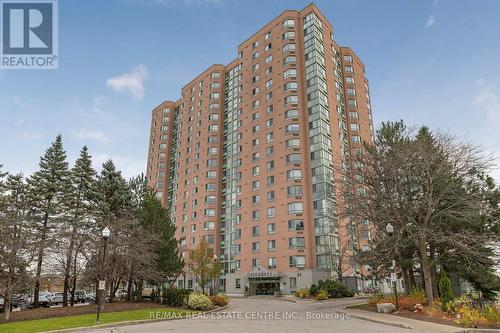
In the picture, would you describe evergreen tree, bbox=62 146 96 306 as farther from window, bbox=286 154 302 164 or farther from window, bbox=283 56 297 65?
window, bbox=283 56 297 65

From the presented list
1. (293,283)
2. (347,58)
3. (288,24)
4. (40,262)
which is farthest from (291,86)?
(40,262)

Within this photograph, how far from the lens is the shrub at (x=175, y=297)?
2974 centimetres

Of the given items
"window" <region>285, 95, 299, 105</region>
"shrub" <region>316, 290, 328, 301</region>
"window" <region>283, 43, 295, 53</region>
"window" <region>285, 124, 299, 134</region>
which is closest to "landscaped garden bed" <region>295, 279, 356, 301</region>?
"shrub" <region>316, 290, 328, 301</region>

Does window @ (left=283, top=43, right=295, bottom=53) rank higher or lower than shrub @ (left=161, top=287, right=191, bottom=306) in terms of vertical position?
higher

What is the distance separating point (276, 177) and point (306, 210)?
768 centimetres

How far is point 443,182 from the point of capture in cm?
2455

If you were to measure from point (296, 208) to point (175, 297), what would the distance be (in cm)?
2964

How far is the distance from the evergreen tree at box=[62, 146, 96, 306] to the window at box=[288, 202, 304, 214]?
95.6 feet

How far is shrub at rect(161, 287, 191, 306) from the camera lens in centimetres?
2974

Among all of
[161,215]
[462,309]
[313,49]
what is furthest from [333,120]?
[462,309]

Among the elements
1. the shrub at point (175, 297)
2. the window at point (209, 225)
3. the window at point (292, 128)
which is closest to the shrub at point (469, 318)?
the shrub at point (175, 297)

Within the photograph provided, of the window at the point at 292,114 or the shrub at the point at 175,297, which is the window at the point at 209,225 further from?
the shrub at the point at 175,297

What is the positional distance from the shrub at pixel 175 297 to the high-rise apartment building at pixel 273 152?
23.8 metres

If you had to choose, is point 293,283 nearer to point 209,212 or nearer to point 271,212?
point 271,212
